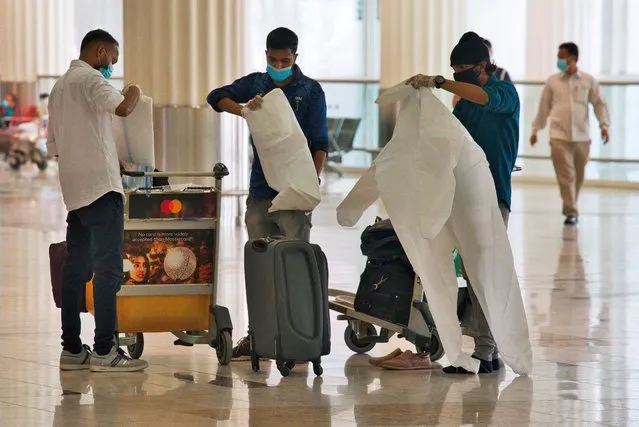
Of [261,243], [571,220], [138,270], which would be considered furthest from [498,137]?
[571,220]

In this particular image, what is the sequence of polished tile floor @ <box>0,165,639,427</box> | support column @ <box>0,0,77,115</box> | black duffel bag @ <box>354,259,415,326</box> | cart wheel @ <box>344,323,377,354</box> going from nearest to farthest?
1. polished tile floor @ <box>0,165,639,427</box>
2. black duffel bag @ <box>354,259,415,326</box>
3. cart wheel @ <box>344,323,377,354</box>
4. support column @ <box>0,0,77,115</box>

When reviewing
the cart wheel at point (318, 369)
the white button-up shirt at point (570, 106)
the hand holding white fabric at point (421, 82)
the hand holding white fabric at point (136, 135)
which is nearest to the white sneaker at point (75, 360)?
the hand holding white fabric at point (136, 135)

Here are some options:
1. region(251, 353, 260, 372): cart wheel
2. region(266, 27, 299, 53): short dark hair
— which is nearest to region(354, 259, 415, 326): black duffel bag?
region(251, 353, 260, 372): cart wheel

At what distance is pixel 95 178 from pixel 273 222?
0.98 metres

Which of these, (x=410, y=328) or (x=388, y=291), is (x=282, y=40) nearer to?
(x=388, y=291)

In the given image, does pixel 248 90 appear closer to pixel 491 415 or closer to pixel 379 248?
pixel 379 248

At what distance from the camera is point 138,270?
7.58 metres

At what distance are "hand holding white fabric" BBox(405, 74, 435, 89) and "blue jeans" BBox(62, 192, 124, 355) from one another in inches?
56.7

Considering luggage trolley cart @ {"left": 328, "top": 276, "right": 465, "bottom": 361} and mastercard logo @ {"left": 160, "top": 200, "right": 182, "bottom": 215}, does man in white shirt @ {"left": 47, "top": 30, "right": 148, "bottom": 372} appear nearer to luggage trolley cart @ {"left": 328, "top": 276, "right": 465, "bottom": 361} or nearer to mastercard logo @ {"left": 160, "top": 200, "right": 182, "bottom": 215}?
mastercard logo @ {"left": 160, "top": 200, "right": 182, "bottom": 215}

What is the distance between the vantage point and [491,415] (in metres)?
6.49

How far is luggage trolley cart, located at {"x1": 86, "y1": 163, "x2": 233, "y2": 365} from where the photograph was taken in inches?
297

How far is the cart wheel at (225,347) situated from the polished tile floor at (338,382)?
2.1 inches

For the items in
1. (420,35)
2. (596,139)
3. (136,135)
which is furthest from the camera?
(596,139)

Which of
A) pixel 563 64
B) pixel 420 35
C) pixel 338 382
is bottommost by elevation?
pixel 338 382
